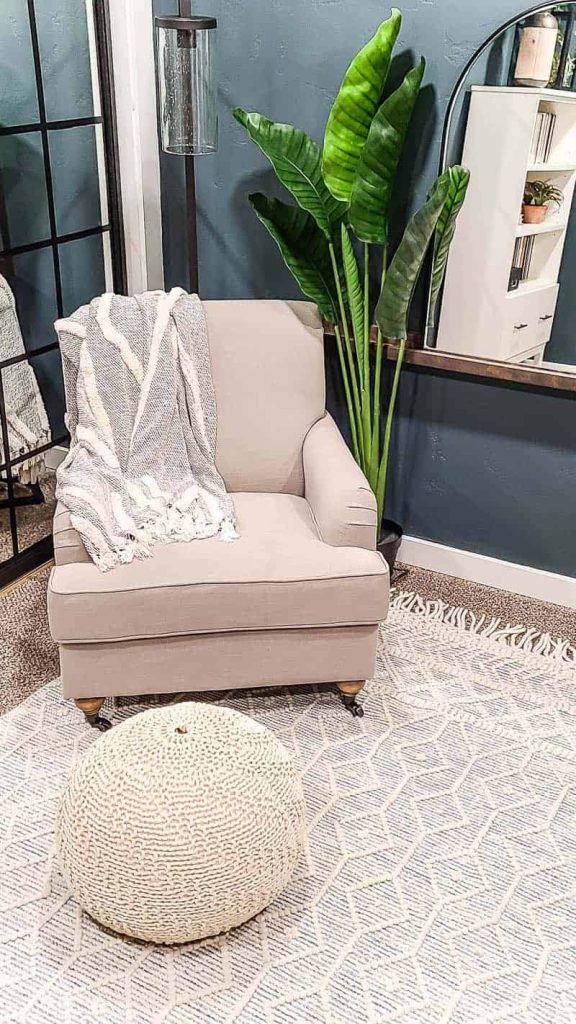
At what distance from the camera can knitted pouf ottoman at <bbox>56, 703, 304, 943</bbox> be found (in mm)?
1527

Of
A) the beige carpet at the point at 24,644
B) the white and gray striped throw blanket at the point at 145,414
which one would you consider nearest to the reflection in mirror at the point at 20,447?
the beige carpet at the point at 24,644

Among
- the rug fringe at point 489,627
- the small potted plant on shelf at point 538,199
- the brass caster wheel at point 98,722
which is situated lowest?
the rug fringe at point 489,627

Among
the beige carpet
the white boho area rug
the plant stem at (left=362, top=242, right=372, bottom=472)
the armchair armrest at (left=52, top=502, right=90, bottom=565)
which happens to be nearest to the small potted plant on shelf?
the plant stem at (left=362, top=242, right=372, bottom=472)

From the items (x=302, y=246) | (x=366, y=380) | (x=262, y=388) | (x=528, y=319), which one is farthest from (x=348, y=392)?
(x=528, y=319)

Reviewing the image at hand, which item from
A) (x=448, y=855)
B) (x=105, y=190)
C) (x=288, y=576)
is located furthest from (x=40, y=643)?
(x=105, y=190)

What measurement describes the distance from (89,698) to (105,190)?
1683 mm

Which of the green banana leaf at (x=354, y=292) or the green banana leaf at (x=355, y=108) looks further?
the green banana leaf at (x=354, y=292)

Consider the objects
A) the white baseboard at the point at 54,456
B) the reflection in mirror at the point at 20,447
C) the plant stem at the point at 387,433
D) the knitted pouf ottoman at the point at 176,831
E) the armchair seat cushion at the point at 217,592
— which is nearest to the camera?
the knitted pouf ottoman at the point at 176,831

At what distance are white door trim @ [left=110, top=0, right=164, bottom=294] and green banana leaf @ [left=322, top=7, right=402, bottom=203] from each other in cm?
80

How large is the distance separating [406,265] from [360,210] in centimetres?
20

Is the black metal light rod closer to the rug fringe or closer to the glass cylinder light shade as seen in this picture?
the glass cylinder light shade

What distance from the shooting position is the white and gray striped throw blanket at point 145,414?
7.47 ft

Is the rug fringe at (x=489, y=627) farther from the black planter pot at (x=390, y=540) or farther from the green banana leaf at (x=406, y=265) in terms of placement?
the green banana leaf at (x=406, y=265)

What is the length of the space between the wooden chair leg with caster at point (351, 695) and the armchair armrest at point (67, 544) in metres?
0.68
